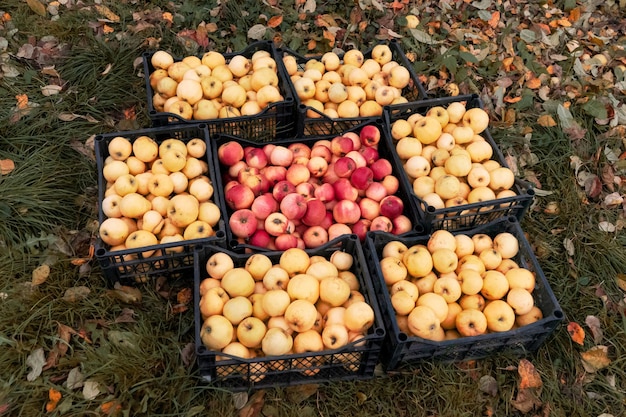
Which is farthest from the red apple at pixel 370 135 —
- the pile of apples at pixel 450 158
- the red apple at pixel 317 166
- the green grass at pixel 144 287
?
the green grass at pixel 144 287

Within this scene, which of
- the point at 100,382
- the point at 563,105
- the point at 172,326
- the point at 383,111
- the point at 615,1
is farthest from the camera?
the point at 615,1

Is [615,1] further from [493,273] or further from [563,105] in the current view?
[493,273]

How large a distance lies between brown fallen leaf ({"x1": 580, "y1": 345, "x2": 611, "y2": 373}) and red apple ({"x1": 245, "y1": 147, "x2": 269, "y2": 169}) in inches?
94.4

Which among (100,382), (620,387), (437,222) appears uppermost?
(437,222)

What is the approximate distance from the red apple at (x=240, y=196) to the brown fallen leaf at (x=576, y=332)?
220 cm

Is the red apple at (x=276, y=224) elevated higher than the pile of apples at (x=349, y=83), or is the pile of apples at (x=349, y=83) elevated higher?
the pile of apples at (x=349, y=83)

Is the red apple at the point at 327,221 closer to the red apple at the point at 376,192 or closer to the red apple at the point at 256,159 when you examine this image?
the red apple at the point at 376,192

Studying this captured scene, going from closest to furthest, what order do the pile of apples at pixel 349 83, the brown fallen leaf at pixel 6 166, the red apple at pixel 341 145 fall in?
the red apple at pixel 341 145
the brown fallen leaf at pixel 6 166
the pile of apples at pixel 349 83

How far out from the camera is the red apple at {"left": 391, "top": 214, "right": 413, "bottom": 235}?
3471 millimetres

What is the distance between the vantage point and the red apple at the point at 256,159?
364cm

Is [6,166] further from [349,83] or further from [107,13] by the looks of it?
[349,83]

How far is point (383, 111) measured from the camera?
3.89 metres

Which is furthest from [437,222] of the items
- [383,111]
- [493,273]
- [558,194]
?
[558,194]

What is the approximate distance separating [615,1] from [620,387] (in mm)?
4806
